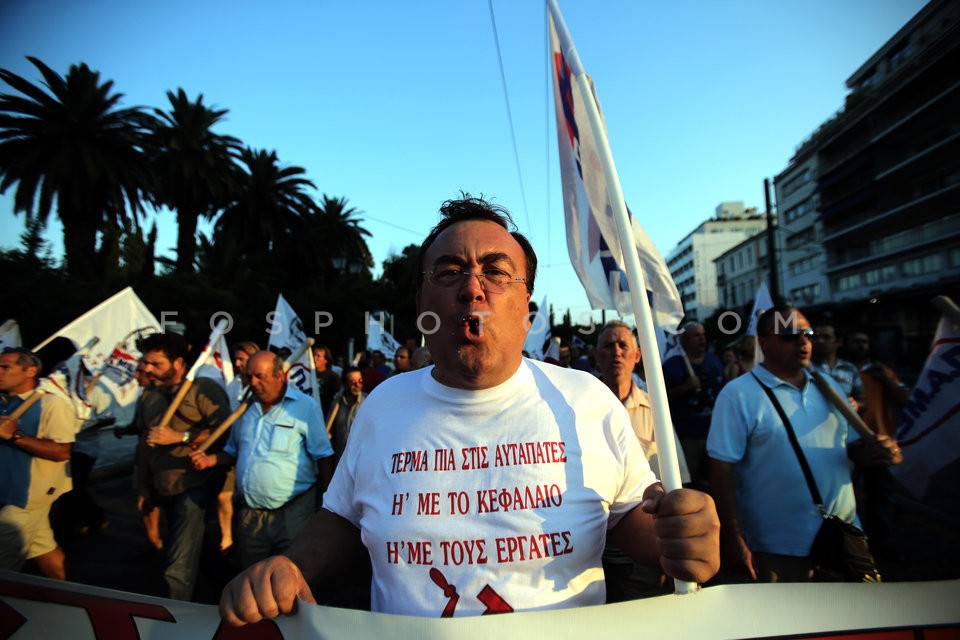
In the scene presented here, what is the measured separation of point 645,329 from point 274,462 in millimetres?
3231

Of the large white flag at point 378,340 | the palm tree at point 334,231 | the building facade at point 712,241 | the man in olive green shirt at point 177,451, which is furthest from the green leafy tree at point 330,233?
the building facade at point 712,241

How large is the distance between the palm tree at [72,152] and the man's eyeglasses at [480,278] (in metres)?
23.8

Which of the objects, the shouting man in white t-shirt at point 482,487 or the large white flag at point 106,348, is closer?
the shouting man in white t-shirt at point 482,487

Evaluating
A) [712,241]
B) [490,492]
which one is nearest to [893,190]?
[490,492]

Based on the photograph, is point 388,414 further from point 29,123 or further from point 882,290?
point 882,290

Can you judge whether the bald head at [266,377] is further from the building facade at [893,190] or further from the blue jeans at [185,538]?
the building facade at [893,190]

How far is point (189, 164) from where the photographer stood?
25.1 meters

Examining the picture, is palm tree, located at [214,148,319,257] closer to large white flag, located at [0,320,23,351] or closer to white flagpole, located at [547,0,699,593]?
large white flag, located at [0,320,23,351]

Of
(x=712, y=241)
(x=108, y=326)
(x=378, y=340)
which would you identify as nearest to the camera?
(x=108, y=326)

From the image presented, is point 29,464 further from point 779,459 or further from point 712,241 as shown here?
point 712,241

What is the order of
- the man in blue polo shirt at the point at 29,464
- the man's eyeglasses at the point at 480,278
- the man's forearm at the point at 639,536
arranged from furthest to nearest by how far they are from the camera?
the man in blue polo shirt at the point at 29,464
the man's eyeglasses at the point at 480,278
the man's forearm at the point at 639,536

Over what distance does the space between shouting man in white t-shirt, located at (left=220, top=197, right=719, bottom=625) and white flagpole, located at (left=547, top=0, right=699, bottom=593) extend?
61 millimetres

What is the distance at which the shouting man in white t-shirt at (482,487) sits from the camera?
1262 millimetres

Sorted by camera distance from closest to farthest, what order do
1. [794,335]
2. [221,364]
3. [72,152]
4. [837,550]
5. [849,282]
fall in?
1. [837,550]
2. [794,335]
3. [221,364]
4. [72,152]
5. [849,282]
